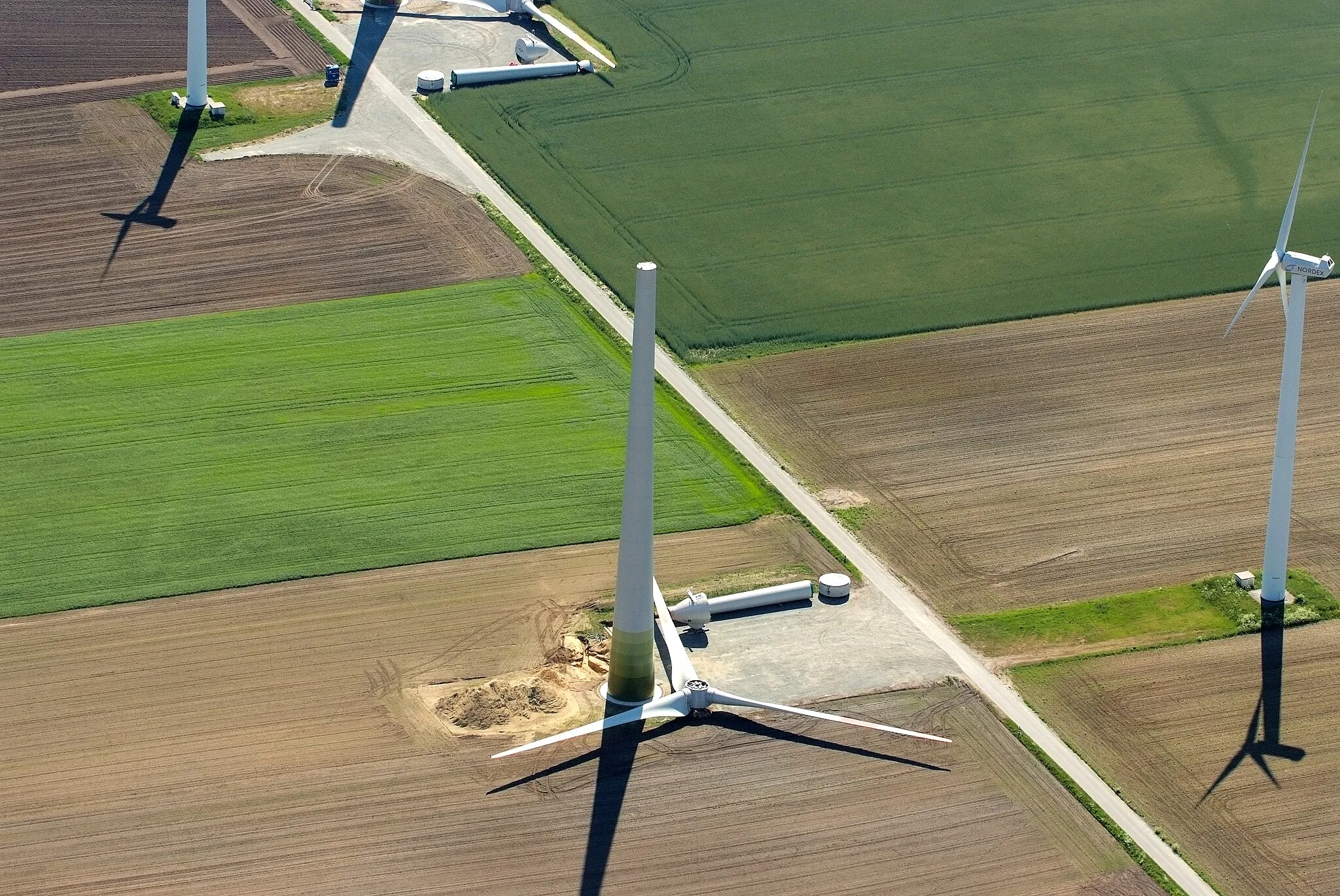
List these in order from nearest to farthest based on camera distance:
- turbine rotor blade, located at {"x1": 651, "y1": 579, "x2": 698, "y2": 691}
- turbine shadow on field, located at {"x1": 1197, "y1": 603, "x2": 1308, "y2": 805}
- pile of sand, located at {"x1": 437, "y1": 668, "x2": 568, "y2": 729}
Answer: turbine shadow on field, located at {"x1": 1197, "y1": 603, "x2": 1308, "y2": 805}, turbine rotor blade, located at {"x1": 651, "y1": 579, "x2": 698, "y2": 691}, pile of sand, located at {"x1": 437, "y1": 668, "x2": 568, "y2": 729}

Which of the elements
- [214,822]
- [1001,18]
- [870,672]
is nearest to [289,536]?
[214,822]

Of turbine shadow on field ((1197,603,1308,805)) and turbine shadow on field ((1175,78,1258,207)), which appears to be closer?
turbine shadow on field ((1197,603,1308,805))

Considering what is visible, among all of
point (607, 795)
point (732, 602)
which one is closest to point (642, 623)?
point (607, 795)

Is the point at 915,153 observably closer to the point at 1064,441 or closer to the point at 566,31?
the point at 566,31

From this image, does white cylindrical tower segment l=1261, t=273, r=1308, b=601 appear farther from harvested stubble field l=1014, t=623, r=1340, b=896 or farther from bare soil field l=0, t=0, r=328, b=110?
bare soil field l=0, t=0, r=328, b=110

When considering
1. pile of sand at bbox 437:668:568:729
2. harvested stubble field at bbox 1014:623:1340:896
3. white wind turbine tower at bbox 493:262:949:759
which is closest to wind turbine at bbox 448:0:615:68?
white wind turbine tower at bbox 493:262:949:759

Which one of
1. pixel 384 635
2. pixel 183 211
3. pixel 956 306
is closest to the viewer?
pixel 384 635

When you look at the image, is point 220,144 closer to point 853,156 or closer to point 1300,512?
point 853,156
